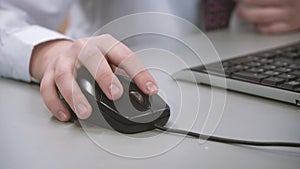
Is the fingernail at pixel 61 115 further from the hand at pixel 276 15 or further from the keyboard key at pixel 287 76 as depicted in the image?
the hand at pixel 276 15

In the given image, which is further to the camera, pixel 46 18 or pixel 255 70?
pixel 46 18

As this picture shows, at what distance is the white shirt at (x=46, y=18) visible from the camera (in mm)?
683

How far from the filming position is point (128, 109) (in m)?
0.45

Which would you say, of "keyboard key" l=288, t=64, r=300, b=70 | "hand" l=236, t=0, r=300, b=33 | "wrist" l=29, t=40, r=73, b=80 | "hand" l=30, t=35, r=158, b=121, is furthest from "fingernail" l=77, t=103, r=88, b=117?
"hand" l=236, t=0, r=300, b=33

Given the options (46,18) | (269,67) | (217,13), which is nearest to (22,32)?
(46,18)

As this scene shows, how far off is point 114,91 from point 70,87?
2.1 inches

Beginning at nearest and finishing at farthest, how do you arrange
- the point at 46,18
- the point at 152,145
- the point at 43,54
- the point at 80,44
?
the point at 152,145 < the point at 80,44 < the point at 43,54 < the point at 46,18

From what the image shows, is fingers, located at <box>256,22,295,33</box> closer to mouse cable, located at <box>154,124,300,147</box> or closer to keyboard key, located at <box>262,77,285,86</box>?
keyboard key, located at <box>262,77,285,86</box>

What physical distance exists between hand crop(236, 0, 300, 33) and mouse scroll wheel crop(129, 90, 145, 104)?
58 centimetres

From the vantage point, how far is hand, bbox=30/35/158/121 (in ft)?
1.50

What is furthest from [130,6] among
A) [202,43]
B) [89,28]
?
[202,43]

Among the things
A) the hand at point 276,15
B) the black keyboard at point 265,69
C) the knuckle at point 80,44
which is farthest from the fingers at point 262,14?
the knuckle at point 80,44

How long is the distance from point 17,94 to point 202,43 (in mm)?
382

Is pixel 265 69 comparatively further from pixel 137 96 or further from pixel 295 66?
pixel 137 96
